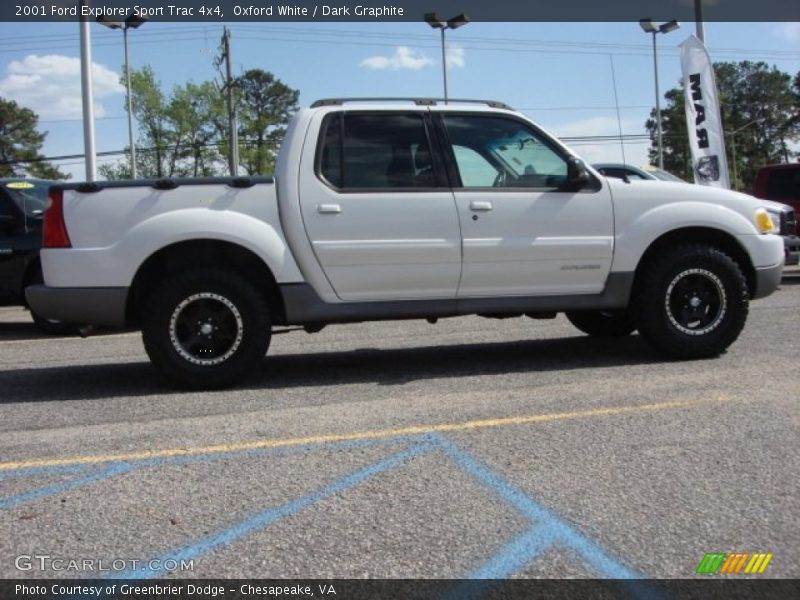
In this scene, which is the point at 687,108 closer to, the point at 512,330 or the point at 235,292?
the point at 512,330

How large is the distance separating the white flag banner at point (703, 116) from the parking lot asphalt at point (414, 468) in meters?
10.3

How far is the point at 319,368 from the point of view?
20.5 feet

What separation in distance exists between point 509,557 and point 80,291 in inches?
147

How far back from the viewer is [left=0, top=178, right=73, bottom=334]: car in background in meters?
8.90

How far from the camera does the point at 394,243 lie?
5449 millimetres

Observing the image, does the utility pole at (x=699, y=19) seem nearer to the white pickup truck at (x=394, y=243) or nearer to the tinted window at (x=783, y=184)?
the tinted window at (x=783, y=184)

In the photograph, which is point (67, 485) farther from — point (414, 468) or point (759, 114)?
point (759, 114)

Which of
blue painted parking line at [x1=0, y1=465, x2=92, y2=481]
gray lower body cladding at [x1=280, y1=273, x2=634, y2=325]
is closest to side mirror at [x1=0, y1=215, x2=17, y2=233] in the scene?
gray lower body cladding at [x1=280, y1=273, x2=634, y2=325]

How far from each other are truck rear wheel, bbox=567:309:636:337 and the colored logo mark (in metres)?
4.34

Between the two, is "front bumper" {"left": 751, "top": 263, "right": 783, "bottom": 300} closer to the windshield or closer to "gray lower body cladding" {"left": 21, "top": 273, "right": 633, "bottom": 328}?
"gray lower body cladding" {"left": 21, "top": 273, "right": 633, "bottom": 328}

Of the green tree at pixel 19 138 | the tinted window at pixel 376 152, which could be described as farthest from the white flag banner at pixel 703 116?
the green tree at pixel 19 138

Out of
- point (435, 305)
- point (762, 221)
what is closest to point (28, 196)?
point (435, 305)

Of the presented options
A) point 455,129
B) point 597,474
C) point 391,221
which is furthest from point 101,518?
point 455,129

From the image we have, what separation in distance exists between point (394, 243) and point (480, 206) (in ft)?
2.32
